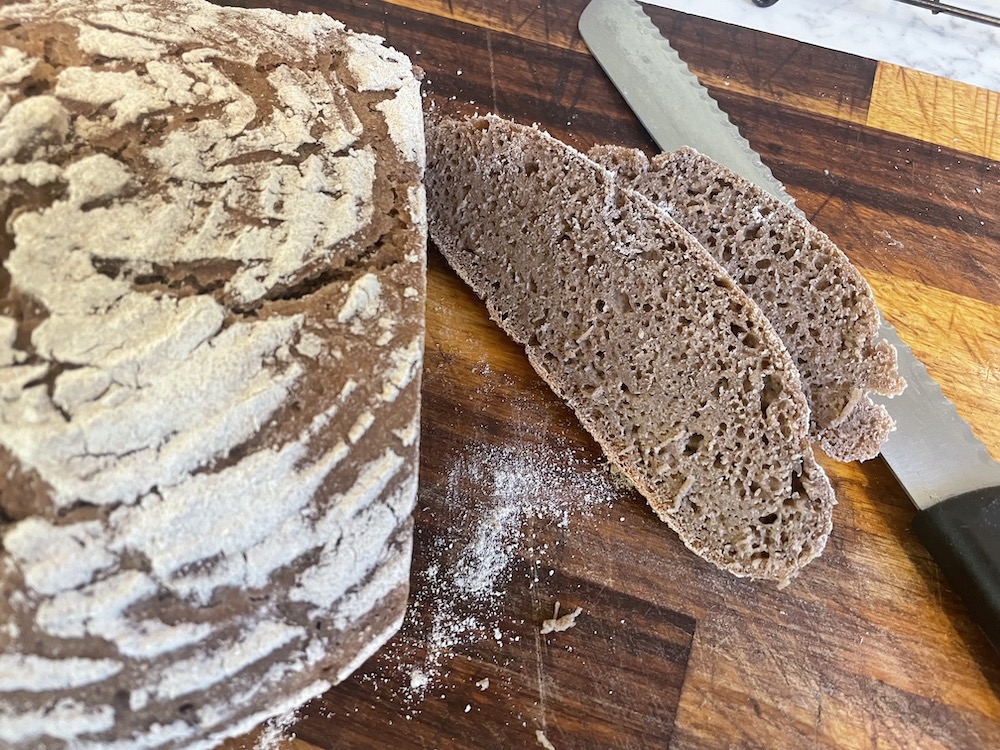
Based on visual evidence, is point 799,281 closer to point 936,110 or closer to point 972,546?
point 972,546

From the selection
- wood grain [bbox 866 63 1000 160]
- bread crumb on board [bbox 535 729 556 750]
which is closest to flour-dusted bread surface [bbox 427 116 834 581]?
bread crumb on board [bbox 535 729 556 750]

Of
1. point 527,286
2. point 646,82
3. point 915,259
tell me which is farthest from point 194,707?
point 915,259

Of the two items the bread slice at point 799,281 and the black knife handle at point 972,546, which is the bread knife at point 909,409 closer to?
the black knife handle at point 972,546

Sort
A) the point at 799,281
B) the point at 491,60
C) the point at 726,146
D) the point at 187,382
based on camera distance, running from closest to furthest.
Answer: the point at 187,382
the point at 799,281
the point at 726,146
the point at 491,60

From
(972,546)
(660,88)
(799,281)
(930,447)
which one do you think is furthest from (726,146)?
(972,546)

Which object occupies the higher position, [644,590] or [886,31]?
[886,31]

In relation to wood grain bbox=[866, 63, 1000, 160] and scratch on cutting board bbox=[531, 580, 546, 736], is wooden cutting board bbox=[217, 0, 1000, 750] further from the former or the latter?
wood grain bbox=[866, 63, 1000, 160]

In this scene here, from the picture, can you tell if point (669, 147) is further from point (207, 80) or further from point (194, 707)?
point (194, 707)
